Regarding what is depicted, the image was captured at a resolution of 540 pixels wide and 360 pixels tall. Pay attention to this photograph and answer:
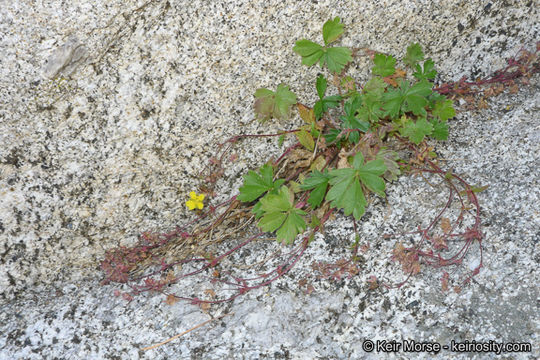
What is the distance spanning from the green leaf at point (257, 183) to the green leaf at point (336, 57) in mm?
715

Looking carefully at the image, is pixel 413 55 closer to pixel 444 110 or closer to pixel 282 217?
pixel 444 110

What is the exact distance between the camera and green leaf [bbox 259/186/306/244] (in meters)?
2.36

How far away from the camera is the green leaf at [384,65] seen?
2.61 m

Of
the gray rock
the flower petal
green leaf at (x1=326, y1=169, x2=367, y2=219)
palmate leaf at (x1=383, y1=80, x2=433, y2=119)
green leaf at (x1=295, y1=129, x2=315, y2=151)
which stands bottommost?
the flower petal

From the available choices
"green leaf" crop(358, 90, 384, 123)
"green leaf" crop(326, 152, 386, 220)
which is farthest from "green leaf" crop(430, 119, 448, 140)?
"green leaf" crop(326, 152, 386, 220)

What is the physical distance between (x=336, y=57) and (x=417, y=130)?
0.65m

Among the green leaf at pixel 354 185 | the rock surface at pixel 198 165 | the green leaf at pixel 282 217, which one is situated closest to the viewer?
the rock surface at pixel 198 165

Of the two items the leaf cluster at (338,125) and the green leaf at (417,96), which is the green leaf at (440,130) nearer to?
the leaf cluster at (338,125)

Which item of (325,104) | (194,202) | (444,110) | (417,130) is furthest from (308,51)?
(194,202)

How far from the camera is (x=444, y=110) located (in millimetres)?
2598

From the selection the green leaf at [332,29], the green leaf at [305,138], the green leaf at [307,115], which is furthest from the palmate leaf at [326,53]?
the green leaf at [305,138]

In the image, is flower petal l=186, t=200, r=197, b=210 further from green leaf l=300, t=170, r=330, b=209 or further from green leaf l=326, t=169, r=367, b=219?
green leaf l=326, t=169, r=367, b=219

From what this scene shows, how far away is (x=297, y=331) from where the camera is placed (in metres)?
2.07

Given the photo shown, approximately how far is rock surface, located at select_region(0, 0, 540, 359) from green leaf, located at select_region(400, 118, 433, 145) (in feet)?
0.82
